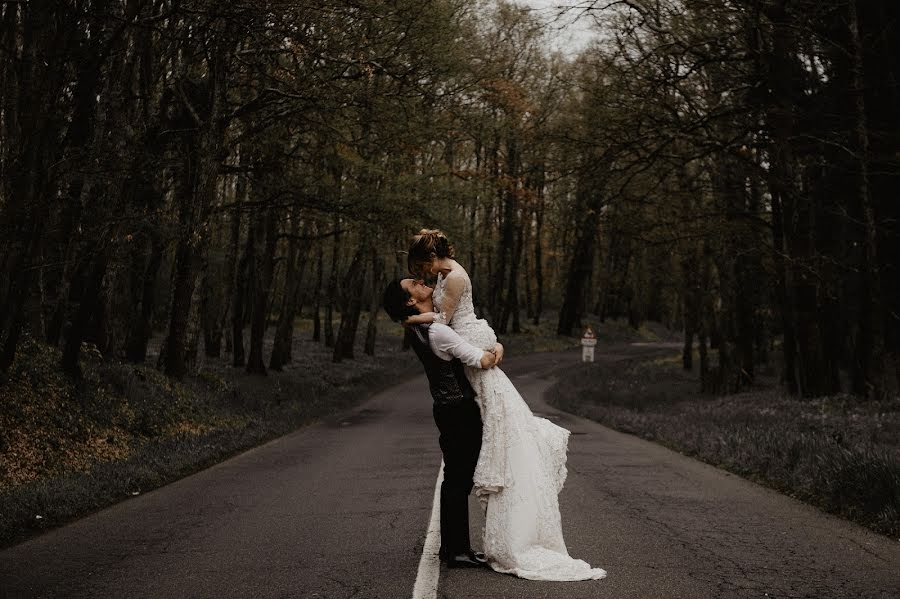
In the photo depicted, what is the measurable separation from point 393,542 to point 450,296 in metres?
2.12

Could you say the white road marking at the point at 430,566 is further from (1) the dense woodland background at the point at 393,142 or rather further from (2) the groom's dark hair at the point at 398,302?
(1) the dense woodland background at the point at 393,142

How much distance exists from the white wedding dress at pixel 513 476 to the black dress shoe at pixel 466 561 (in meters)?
0.12

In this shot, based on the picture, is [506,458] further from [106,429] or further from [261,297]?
[261,297]

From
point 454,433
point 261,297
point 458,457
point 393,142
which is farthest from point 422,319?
point 261,297

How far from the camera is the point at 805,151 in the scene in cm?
1981

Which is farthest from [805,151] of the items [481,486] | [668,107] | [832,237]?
[481,486]

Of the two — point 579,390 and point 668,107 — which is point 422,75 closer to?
point 668,107

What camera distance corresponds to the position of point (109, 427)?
43.4 feet

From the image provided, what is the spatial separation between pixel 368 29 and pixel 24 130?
333 inches

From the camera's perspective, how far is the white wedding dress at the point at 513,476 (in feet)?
19.7

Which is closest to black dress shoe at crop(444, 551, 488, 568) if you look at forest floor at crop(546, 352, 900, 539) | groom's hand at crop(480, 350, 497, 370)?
groom's hand at crop(480, 350, 497, 370)

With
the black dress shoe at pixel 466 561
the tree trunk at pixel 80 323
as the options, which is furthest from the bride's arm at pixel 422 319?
the tree trunk at pixel 80 323

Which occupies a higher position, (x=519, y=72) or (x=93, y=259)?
(x=519, y=72)

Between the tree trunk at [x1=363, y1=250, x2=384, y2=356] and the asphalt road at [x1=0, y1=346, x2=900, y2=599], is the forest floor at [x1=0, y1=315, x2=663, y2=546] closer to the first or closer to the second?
the asphalt road at [x1=0, y1=346, x2=900, y2=599]
